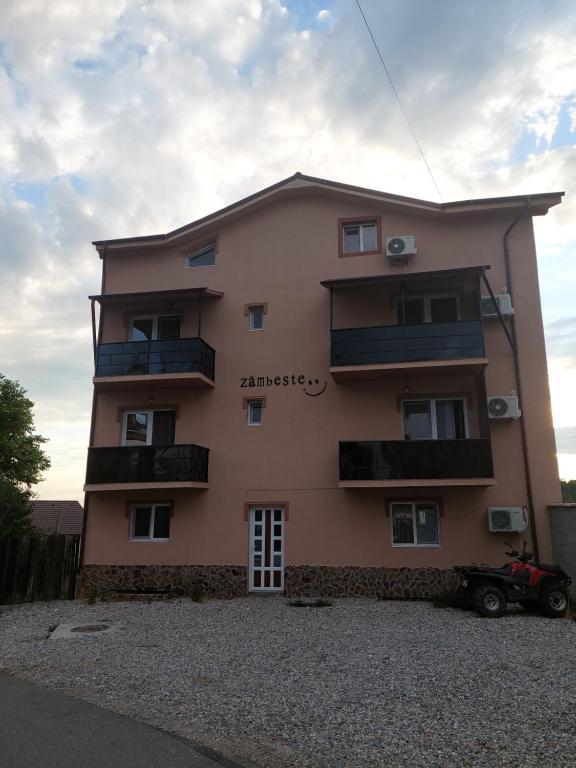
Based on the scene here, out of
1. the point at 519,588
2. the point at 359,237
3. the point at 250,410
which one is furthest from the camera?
the point at 359,237

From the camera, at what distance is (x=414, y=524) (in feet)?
46.8

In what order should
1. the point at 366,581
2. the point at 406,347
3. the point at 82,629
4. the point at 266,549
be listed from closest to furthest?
the point at 82,629 < the point at 366,581 < the point at 406,347 < the point at 266,549

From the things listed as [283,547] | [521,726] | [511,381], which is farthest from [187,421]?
[521,726]

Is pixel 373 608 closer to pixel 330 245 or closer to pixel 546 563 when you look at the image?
pixel 546 563

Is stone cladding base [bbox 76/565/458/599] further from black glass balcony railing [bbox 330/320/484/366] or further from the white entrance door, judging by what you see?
black glass balcony railing [bbox 330/320/484/366]

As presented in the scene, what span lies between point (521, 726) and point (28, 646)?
791cm

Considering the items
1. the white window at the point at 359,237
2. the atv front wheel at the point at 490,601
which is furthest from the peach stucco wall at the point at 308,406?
the atv front wheel at the point at 490,601

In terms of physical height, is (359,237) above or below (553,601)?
above

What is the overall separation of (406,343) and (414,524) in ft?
15.8

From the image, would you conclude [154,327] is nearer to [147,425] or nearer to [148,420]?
[148,420]

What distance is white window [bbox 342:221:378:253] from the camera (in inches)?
643

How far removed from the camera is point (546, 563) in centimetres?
1323

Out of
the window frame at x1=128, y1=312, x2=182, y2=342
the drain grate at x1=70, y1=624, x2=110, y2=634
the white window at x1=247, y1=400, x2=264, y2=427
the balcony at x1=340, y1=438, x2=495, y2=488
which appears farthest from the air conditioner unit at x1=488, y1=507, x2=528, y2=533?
the window frame at x1=128, y1=312, x2=182, y2=342

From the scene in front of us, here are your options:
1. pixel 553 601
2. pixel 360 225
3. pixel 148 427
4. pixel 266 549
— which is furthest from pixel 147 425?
pixel 553 601
